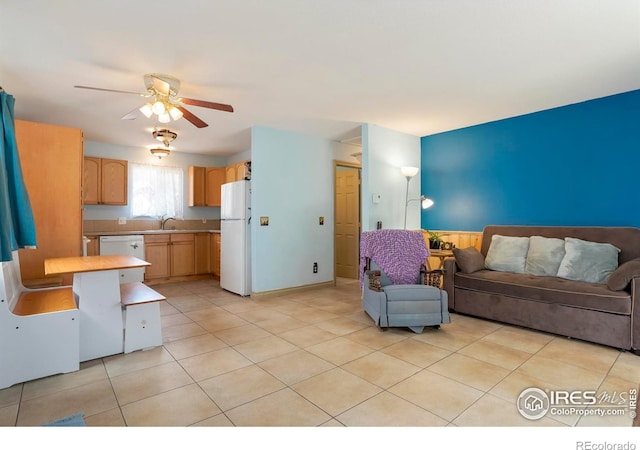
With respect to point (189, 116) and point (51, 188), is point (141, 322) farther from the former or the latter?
point (189, 116)

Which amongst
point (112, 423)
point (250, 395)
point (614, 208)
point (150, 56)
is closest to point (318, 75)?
point (150, 56)

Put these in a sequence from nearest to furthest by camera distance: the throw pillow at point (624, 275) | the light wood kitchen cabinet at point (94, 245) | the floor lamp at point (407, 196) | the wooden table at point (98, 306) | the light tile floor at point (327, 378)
A: 1. the light tile floor at point (327, 378)
2. the wooden table at point (98, 306)
3. the throw pillow at point (624, 275)
4. the floor lamp at point (407, 196)
5. the light wood kitchen cabinet at point (94, 245)

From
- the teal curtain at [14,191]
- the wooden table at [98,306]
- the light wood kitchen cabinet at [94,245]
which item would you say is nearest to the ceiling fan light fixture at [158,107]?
the teal curtain at [14,191]

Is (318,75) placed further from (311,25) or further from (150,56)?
(150,56)

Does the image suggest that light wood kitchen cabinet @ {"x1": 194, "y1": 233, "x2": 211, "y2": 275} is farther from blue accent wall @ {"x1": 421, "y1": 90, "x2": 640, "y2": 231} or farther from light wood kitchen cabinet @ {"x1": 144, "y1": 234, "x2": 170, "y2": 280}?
blue accent wall @ {"x1": 421, "y1": 90, "x2": 640, "y2": 231}

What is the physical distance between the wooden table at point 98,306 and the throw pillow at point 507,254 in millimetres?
3853

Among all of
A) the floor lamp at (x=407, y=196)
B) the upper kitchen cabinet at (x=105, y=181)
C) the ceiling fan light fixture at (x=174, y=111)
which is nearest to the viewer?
the ceiling fan light fixture at (x=174, y=111)

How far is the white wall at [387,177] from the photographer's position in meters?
4.56

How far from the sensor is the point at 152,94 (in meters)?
2.99

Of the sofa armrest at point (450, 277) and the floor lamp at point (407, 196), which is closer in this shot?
the sofa armrest at point (450, 277)

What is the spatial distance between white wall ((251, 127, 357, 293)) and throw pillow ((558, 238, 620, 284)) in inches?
125

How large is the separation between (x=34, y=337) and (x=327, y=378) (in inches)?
83.8

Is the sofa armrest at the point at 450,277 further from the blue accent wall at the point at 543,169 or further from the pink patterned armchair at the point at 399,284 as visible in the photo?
the blue accent wall at the point at 543,169

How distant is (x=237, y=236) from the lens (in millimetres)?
4809
